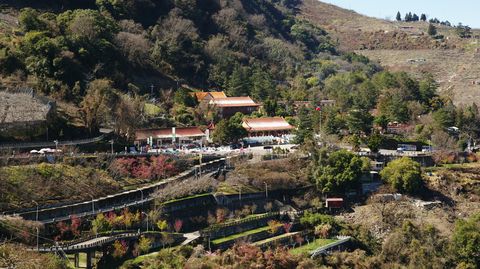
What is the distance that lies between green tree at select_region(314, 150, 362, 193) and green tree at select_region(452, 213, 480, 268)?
30.0ft

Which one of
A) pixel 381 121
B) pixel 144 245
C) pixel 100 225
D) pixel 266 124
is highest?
pixel 381 121

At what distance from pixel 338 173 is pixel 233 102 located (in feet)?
66.8

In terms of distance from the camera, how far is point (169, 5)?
82.1m

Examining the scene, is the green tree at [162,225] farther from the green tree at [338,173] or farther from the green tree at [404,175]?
the green tree at [404,175]

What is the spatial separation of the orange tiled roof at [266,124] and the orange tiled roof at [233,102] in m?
4.19

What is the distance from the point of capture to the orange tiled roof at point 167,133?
165 feet

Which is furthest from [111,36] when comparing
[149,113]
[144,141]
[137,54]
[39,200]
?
[39,200]

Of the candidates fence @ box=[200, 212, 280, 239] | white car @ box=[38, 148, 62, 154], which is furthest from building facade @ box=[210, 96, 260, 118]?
white car @ box=[38, 148, 62, 154]

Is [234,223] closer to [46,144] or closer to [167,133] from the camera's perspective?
[46,144]

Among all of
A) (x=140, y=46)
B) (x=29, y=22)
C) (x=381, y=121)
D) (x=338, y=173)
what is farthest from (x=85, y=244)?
(x=140, y=46)

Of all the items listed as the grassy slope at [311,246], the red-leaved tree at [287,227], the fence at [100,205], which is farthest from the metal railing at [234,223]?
the fence at [100,205]

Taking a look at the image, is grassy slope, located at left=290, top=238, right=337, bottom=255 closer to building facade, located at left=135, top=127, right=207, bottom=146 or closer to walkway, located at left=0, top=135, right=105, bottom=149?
building facade, located at left=135, top=127, right=207, bottom=146

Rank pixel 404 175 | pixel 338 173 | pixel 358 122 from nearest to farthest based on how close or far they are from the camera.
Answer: pixel 338 173, pixel 404 175, pixel 358 122

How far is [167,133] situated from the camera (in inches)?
2051
